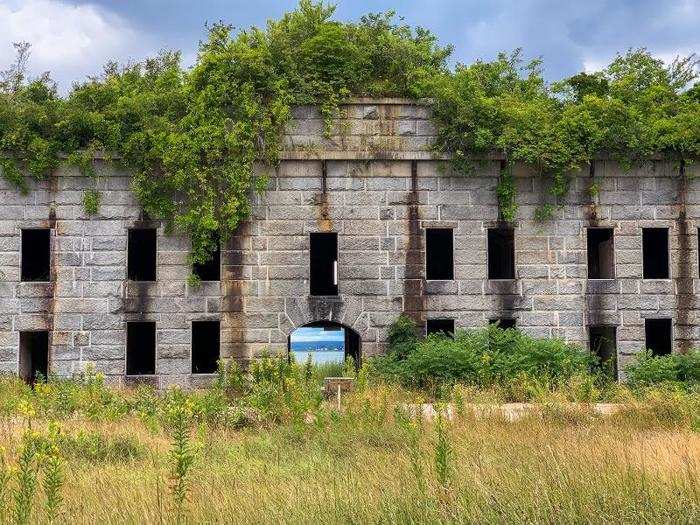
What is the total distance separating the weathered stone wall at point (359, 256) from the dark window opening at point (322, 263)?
535cm

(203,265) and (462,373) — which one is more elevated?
(203,265)

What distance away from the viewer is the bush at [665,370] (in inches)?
627

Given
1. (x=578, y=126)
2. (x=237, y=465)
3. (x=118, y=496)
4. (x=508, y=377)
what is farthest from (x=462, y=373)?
(x=118, y=496)

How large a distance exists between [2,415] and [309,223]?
755 cm

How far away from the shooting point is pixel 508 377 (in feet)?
51.6

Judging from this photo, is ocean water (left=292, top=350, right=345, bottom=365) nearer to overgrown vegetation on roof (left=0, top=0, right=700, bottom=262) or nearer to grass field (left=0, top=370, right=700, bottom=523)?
overgrown vegetation on roof (left=0, top=0, right=700, bottom=262)

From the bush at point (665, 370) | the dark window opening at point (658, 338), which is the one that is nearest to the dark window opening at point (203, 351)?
the bush at point (665, 370)

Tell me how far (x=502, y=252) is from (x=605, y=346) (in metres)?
3.87

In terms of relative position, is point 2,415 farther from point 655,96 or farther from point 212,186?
point 655,96

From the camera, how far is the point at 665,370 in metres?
16.0

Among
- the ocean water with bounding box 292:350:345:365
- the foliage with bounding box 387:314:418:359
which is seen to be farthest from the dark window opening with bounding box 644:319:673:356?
the ocean water with bounding box 292:350:345:365

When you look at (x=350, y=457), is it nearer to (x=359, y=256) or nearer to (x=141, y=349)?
(x=359, y=256)

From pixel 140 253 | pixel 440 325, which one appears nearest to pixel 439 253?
pixel 440 325

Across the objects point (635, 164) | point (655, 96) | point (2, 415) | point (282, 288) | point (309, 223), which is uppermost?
point (655, 96)
